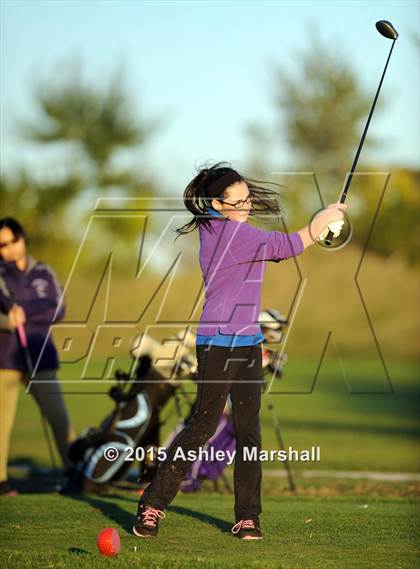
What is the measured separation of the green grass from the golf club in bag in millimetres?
652

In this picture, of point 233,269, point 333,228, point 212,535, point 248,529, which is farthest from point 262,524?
point 333,228

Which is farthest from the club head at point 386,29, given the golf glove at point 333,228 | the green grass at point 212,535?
the green grass at point 212,535

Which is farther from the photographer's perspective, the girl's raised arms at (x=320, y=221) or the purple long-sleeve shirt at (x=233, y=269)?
the purple long-sleeve shirt at (x=233, y=269)

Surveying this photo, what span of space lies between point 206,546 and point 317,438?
8047 mm

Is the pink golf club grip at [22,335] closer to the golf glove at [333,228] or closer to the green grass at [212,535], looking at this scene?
the green grass at [212,535]

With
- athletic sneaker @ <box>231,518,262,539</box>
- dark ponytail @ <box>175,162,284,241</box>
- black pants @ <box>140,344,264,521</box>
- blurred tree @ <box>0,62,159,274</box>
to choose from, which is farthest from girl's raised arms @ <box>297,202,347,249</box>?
blurred tree @ <box>0,62,159,274</box>

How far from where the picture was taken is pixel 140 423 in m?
9.02

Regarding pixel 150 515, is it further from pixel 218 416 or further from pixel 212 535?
pixel 218 416

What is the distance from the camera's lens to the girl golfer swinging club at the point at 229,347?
612 centimetres

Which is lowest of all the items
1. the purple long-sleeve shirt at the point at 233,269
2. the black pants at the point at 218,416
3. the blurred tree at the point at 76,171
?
the black pants at the point at 218,416

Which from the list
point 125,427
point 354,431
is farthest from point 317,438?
point 125,427

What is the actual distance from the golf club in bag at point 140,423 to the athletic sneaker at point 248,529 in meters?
2.51

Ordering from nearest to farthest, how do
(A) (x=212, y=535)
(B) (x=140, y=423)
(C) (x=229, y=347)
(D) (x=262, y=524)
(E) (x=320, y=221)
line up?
1. (E) (x=320, y=221)
2. (C) (x=229, y=347)
3. (A) (x=212, y=535)
4. (D) (x=262, y=524)
5. (B) (x=140, y=423)

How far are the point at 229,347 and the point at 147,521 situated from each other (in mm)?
1064
